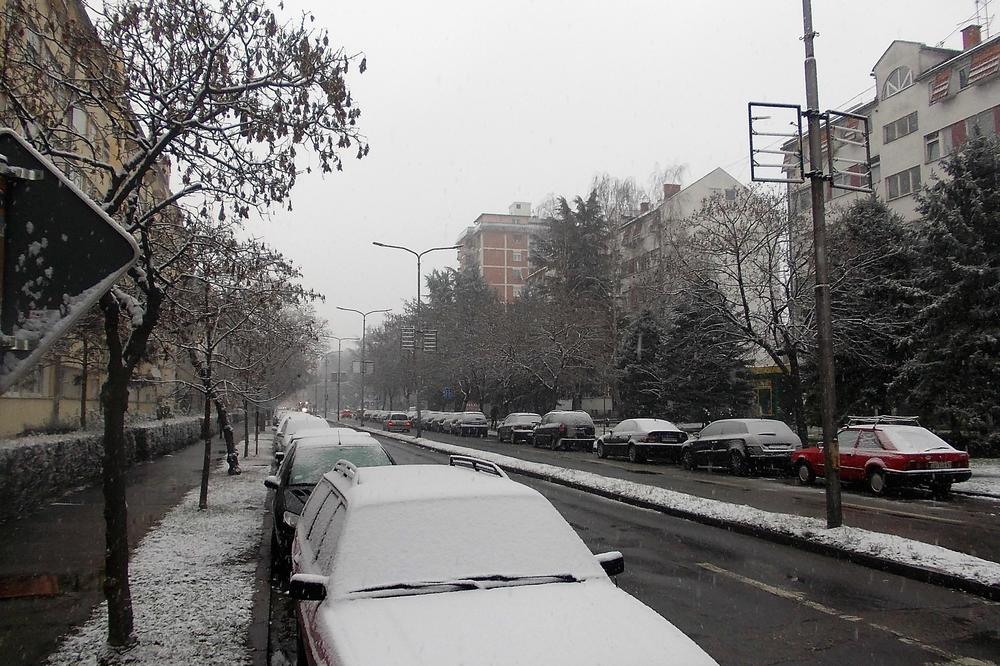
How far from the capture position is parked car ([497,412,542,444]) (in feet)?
127

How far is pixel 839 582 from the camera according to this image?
806cm

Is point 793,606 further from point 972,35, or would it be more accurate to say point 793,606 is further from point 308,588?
point 972,35

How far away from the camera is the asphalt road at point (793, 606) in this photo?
578 cm

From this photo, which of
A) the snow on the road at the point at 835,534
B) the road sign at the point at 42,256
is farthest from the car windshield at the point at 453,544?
the snow on the road at the point at 835,534

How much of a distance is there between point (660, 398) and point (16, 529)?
32.1m

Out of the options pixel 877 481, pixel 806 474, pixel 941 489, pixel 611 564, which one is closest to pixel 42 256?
pixel 611 564

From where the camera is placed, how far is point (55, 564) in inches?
329

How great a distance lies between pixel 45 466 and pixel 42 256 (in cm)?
1227

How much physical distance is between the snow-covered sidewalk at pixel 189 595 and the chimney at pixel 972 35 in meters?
41.3

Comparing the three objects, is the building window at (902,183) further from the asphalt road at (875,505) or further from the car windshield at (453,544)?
the car windshield at (453,544)

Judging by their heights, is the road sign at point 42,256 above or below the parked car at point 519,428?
above

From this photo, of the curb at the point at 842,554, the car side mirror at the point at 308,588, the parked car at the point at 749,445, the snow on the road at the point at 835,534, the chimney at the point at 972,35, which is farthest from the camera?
the chimney at the point at 972,35

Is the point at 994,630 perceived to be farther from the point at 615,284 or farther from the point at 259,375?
the point at 615,284

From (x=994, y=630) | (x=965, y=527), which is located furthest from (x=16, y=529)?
(x=965, y=527)
